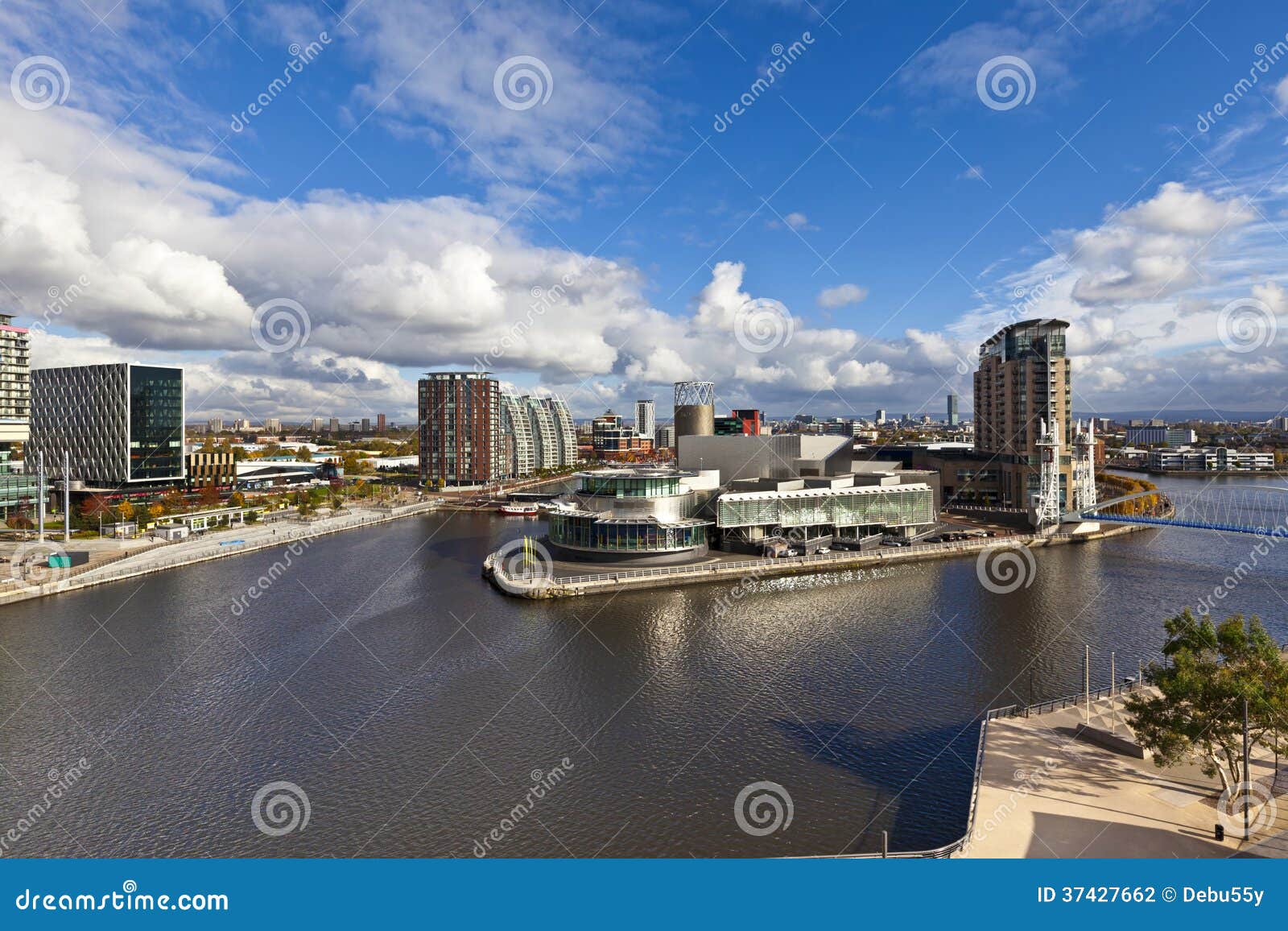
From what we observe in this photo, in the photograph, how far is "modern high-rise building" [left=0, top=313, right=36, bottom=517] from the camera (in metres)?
41.9

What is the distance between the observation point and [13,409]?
42.6 metres

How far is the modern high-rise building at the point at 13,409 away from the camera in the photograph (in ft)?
137

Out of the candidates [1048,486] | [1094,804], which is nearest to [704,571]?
[1094,804]

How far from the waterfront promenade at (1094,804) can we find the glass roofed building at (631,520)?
785 inches

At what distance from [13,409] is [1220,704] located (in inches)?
2337

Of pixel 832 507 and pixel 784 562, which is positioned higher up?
pixel 832 507

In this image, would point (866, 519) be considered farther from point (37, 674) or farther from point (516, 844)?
point (37, 674)

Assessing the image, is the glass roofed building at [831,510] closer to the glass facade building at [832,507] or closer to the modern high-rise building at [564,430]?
the glass facade building at [832,507]

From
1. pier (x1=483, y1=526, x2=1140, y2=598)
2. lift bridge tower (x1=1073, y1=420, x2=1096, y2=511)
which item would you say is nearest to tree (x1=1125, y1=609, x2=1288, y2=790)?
pier (x1=483, y1=526, x2=1140, y2=598)

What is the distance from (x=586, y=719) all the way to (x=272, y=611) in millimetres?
15801

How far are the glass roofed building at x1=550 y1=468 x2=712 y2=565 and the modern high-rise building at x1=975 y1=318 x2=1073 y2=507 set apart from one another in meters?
27.1

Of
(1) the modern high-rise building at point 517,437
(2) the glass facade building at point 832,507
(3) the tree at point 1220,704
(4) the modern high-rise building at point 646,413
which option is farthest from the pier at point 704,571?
(4) the modern high-rise building at point 646,413

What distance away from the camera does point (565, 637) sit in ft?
73.3

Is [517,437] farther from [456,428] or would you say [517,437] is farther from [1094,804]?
[1094,804]
